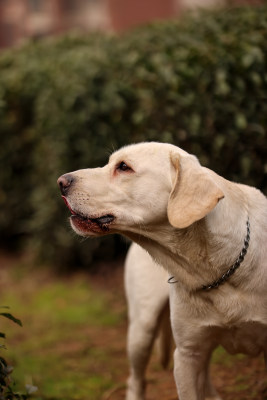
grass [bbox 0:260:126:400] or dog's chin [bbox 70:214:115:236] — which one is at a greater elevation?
dog's chin [bbox 70:214:115:236]

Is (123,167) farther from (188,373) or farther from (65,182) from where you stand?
(188,373)

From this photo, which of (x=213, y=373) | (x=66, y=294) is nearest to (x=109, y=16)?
(x=66, y=294)

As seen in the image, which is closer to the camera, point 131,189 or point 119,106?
point 131,189

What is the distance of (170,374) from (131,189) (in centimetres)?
224

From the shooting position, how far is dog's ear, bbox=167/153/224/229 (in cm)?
293

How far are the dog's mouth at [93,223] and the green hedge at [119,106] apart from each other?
162 cm

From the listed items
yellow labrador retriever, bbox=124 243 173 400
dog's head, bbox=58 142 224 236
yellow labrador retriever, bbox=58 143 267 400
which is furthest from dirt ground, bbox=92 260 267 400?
dog's head, bbox=58 142 224 236

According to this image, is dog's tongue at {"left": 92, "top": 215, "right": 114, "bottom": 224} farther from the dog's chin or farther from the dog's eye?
the dog's eye

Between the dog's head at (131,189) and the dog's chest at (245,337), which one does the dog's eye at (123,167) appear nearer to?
the dog's head at (131,189)

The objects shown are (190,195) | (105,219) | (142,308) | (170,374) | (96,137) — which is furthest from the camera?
(96,137)

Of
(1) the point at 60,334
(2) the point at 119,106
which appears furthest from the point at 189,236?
(1) the point at 60,334

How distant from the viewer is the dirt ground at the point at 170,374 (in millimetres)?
4305

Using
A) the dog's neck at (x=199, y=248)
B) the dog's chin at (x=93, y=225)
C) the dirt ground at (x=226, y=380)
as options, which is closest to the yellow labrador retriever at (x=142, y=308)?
the dirt ground at (x=226, y=380)

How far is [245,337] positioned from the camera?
10.7ft
